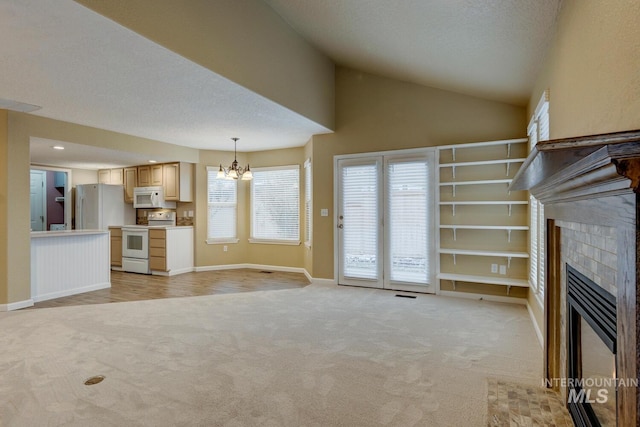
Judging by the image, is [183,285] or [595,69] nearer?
[595,69]

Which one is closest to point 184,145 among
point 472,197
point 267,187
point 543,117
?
point 267,187

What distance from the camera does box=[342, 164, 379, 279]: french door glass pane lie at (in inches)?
207

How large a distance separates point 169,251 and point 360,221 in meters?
3.76

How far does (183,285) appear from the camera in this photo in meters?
5.60

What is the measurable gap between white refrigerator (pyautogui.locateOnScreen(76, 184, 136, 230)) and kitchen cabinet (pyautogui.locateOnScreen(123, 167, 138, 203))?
0.09m

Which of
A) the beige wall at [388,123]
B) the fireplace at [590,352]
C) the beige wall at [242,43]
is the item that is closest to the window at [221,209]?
the beige wall at [388,123]

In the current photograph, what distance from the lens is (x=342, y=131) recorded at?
18.0 feet

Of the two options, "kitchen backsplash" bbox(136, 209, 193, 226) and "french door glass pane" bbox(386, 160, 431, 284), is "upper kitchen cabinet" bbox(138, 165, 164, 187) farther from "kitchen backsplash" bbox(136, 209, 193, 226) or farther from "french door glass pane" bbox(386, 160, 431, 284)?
"french door glass pane" bbox(386, 160, 431, 284)

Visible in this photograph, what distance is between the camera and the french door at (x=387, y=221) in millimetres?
4902

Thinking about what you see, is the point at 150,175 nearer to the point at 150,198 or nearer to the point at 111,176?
the point at 150,198

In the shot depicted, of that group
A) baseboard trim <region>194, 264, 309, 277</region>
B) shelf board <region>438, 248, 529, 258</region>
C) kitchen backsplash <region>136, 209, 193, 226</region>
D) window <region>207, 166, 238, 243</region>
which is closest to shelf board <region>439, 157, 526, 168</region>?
shelf board <region>438, 248, 529, 258</region>

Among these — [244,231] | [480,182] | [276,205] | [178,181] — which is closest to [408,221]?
[480,182]

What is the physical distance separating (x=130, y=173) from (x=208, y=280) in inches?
134

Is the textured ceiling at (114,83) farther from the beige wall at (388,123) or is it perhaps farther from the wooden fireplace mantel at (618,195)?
the wooden fireplace mantel at (618,195)
